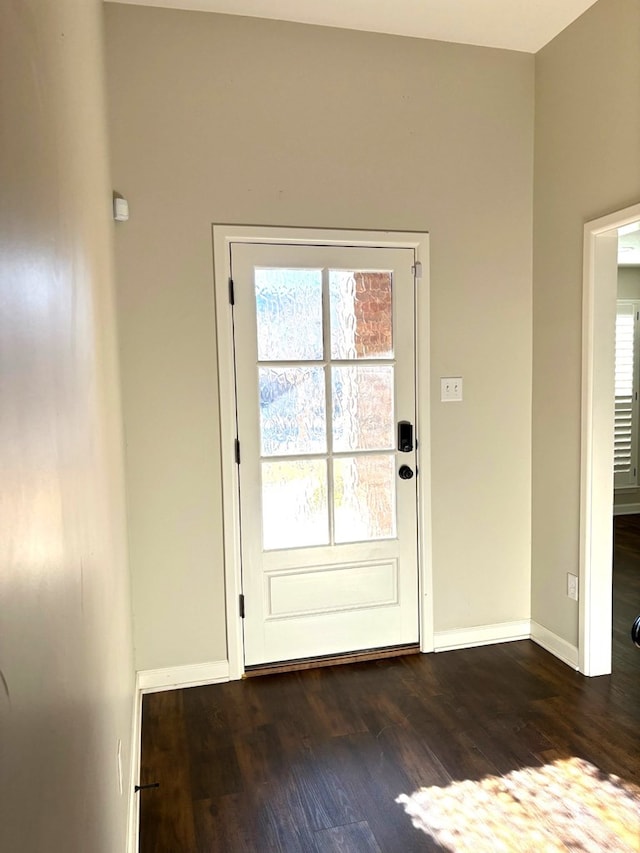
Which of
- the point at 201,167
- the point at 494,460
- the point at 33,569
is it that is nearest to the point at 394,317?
the point at 494,460

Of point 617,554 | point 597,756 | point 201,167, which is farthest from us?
point 617,554

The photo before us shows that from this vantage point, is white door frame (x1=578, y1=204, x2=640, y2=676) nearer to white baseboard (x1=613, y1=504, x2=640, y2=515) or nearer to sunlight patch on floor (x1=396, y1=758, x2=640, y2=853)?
sunlight patch on floor (x1=396, y1=758, x2=640, y2=853)

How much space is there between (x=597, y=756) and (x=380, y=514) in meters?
1.32

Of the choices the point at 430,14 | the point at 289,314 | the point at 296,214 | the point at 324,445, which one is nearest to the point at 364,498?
the point at 324,445

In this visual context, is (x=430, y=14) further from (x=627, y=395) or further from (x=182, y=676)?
(x=627, y=395)

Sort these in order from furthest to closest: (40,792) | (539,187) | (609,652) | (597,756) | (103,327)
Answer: (539,187), (609,652), (597,756), (103,327), (40,792)

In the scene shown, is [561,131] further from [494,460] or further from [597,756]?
[597,756]

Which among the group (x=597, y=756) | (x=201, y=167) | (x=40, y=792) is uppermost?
(x=201, y=167)

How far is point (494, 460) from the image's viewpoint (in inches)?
122

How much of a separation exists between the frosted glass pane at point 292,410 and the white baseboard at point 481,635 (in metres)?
1.19

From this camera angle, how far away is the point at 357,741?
2.33 m

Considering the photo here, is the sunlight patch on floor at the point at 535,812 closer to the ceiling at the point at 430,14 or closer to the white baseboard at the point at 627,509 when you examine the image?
the ceiling at the point at 430,14

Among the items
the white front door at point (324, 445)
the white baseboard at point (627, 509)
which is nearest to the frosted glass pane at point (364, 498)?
the white front door at point (324, 445)

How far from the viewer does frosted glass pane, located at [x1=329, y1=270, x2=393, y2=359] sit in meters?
2.85
